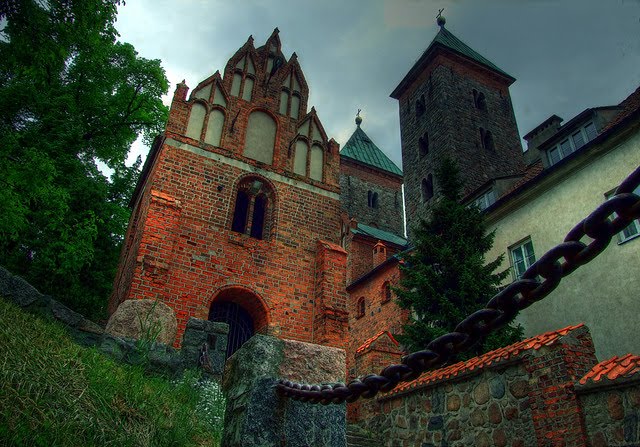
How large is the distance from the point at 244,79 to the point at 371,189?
22360 millimetres

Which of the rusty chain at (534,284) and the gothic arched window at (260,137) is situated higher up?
the gothic arched window at (260,137)

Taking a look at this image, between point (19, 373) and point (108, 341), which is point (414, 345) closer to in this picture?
point (108, 341)

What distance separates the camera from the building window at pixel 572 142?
42.5 feet

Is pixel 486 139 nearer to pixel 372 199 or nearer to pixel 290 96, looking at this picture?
pixel 372 199

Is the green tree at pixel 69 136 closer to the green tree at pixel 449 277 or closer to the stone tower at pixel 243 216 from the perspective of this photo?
the stone tower at pixel 243 216

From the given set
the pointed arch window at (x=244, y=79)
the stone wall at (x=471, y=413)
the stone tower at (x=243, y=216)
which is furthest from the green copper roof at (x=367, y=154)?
the stone wall at (x=471, y=413)

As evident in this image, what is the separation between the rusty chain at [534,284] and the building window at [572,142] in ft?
44.9

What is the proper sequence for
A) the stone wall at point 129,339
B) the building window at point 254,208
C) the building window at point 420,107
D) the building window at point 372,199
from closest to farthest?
1. the stone wall at point 129,339
2. the building window at point 254,208
3. the building window at point 420,107
4. the building window at point 372,199

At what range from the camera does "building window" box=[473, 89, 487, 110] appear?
2819 centimetres

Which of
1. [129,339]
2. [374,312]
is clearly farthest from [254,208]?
[374,312]

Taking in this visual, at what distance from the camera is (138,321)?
7945 mm

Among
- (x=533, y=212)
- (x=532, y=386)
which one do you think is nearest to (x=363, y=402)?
(x=532, y=386)

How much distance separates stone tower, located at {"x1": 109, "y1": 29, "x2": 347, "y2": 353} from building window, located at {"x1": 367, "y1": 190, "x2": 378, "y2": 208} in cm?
2060

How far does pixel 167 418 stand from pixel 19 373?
131 cm
